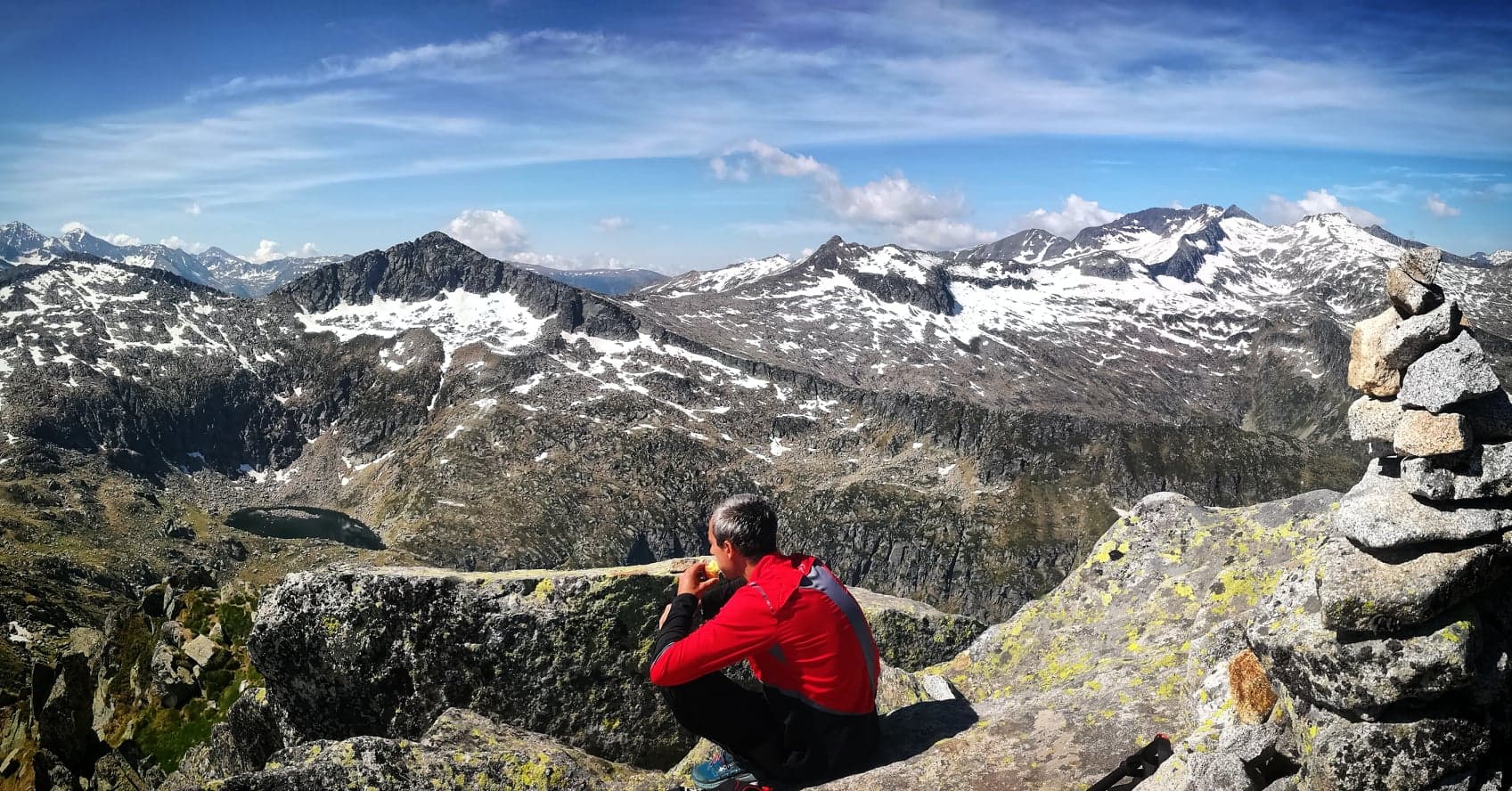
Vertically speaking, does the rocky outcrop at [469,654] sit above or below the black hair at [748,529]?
below

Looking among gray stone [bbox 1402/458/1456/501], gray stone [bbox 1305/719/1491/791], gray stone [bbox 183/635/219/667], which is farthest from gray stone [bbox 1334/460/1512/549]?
gray stone [bbox 183/635/219/667]

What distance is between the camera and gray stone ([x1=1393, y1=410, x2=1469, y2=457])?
6816 millimetres

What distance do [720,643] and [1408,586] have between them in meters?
6.36

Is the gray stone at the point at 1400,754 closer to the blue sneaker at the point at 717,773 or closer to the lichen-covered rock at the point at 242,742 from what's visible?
the blue sneaker at the point at 717,773

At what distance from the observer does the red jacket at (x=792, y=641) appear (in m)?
8.26

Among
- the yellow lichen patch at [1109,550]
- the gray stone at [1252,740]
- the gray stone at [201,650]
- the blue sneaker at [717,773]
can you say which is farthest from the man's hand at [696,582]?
the gray stone at [201,650]

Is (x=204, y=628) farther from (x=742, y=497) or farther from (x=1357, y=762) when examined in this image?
(x=1357, y=762)

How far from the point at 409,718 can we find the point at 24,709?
2518 cm

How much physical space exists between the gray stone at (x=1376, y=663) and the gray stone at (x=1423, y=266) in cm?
305

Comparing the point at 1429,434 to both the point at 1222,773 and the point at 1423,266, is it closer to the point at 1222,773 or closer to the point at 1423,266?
the point at 1423,266

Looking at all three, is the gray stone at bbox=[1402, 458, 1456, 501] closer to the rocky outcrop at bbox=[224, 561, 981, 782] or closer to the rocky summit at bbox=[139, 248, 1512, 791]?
the rocky summit at bbox=[139, 248, 1512, 791]

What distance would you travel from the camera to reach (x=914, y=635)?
Answer: 1717cm

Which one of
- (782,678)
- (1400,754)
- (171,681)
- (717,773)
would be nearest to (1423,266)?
(1400,754)

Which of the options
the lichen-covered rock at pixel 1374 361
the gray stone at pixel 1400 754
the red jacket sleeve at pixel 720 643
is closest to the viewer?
the gray stone at pixel 1400 754
